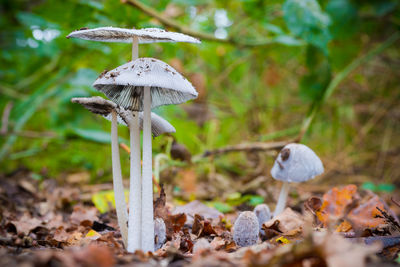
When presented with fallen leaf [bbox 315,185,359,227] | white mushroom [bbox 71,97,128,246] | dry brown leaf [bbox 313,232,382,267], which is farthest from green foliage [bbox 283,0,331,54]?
dry brown leaf [bbox 313,232,382,267]

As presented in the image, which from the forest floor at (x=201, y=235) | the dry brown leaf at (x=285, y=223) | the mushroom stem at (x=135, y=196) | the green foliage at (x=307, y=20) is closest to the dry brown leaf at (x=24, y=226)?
the forest floor at (x=201, y=235)

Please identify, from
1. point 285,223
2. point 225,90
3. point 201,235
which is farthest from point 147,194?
point 225,90

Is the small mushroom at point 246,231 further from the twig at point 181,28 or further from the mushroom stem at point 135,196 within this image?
the twig at point 181,28

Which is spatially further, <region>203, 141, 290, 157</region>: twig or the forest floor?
<region>203, 141, 290, 157</region>: twig

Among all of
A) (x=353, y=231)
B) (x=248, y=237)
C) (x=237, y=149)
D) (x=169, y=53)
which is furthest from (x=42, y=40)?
(x=353, y=231)

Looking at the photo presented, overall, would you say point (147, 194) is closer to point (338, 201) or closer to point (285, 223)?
point (285, 223)

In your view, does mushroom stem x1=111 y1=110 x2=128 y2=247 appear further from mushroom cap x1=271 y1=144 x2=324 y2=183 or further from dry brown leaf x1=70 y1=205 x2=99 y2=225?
mushroom cap x1=271 y1=144 x2=324 y2=183
